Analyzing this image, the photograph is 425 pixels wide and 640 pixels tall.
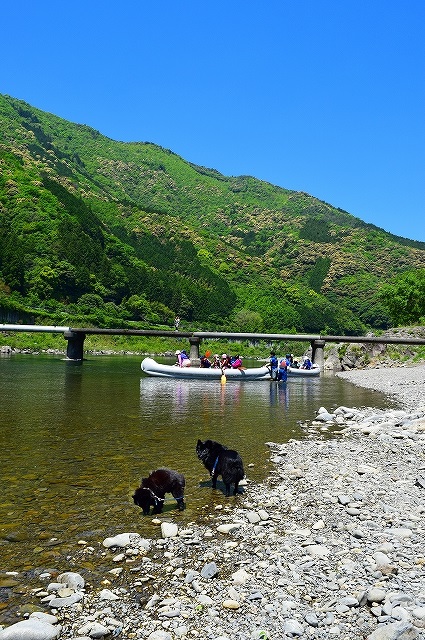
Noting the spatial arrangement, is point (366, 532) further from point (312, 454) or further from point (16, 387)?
point (16, 387)

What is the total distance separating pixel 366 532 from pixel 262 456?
5.08m

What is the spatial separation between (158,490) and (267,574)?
8.99 ft

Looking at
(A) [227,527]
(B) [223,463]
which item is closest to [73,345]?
(B) [223,463]

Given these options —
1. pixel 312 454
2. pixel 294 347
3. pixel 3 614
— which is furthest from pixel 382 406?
pixel 294 347

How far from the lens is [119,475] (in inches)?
382

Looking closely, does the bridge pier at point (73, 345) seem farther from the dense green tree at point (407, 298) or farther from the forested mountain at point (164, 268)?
the dense green tree at point (407, 298)

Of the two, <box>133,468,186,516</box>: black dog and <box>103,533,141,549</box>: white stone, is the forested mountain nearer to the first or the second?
<box>133,468,186,516</box>: black dog

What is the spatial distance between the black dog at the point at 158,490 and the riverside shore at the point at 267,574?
0.95 feet

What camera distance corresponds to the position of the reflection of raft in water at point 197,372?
34.1m

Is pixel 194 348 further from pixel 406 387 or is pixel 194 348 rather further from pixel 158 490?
pixel 158 490

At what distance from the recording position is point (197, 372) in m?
33.9

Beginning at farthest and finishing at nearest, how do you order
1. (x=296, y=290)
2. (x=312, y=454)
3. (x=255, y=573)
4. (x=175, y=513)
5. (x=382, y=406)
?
(x=296, y=290) < (x=382, y=406) < (x=312, y=454) < (x=175, y=513) < (x=255, y=573)

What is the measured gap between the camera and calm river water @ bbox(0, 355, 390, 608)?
713 cm

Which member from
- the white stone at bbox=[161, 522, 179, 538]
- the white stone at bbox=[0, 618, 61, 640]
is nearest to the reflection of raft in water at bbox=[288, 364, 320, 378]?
the white stone at bbox=[161, 522, 179, 538]
